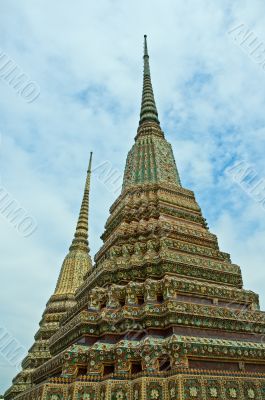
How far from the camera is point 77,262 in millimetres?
28594

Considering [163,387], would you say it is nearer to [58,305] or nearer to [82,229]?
[58,305]

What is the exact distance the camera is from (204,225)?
17688mm

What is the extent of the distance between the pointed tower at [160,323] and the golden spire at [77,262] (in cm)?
1077

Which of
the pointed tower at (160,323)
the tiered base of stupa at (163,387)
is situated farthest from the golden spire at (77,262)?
the tiered base of stupa at (163,387)


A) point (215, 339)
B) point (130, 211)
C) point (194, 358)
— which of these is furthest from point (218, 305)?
point (130, 211)

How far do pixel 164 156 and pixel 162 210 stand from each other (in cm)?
510

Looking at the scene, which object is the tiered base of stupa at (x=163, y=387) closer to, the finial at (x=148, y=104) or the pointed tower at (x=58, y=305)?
the pointed tower at (x=58, y=305)

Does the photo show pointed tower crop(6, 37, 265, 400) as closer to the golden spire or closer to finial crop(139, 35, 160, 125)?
finial crop(139, 35, 160, 125)

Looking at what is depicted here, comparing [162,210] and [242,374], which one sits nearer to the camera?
[242,374]

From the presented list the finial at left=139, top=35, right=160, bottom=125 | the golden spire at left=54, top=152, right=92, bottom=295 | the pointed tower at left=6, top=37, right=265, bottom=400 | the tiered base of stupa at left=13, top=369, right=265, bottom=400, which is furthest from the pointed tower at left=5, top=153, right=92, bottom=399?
the tiered base of stupa at left=13, top=369, right=265, bottom=400

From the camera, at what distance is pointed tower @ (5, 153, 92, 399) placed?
78.2 feet

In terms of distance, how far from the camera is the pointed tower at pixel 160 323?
360 inches

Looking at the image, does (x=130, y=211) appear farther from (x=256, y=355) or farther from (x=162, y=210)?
(x=256, y=355)

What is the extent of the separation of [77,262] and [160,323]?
60.7 ft
